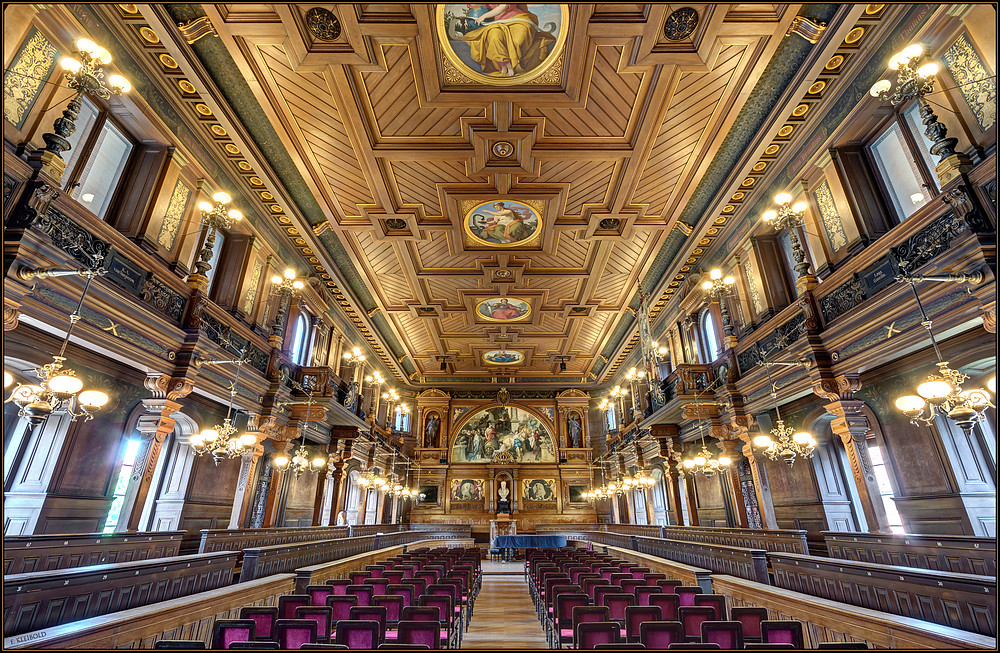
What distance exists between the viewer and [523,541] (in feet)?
62.0

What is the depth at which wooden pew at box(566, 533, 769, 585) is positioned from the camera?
7.67m

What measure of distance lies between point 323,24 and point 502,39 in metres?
3.08

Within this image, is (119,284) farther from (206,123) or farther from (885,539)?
(885,539)

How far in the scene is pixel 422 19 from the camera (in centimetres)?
777

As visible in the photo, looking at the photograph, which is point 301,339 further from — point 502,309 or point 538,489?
point 538,489

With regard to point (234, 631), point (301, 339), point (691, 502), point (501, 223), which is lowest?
point (234, 631)

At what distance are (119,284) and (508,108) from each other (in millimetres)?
7693

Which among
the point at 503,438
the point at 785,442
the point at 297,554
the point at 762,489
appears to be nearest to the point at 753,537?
the point at 762,489

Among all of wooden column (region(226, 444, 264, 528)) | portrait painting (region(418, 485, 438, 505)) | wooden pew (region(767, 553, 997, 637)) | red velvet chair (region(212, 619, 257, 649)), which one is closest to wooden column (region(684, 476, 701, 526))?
wooden pew (region(767, 553, 997, 637))

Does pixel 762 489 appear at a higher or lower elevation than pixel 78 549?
higher

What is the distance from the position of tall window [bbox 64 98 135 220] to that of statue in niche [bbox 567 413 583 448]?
78.6 feet

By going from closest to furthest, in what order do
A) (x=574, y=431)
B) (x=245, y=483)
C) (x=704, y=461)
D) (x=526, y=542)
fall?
(x=245, y=483) < (x=704, y=461) < (x=526, y=542) < (x=574, y=431)

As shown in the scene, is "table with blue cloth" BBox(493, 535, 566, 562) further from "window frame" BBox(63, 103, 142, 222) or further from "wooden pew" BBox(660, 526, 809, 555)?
"window frame" BBox(63, 103, 142, 222)

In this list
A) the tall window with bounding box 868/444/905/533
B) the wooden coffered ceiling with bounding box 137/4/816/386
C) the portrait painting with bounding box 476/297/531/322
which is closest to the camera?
the wooden coffered ceiling with bounding box 137/4/816/386
